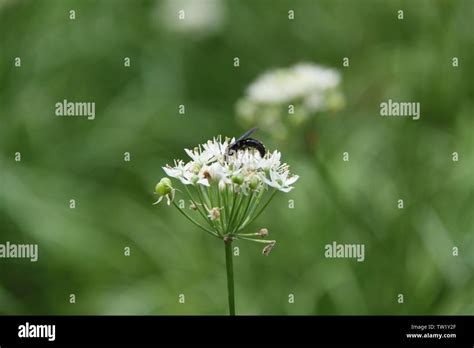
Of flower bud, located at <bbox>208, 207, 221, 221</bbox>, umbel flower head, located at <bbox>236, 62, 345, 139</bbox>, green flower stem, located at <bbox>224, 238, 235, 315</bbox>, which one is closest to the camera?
green flower stem, located at <bbox>224, 238, 235, 315</bbox>

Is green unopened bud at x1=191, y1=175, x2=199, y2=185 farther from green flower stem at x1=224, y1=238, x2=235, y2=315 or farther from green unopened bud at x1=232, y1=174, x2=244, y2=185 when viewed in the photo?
green flower stem at x1=224, y1=238, x2=235, y2=315

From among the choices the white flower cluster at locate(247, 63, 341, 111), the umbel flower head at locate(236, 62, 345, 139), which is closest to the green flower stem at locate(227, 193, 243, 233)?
the umbel flower head at locate(236, 62, 345, 139)

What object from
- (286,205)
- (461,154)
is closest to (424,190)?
(461,154)

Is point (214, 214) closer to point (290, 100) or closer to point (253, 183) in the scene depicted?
point (253, 183)

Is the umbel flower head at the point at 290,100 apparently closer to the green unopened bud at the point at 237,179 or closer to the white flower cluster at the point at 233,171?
the white flower cluster at the point at 233,171

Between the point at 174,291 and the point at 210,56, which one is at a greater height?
the point at 210,56

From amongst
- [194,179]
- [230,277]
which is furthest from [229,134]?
[230,277]
